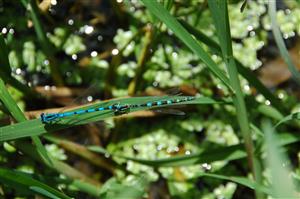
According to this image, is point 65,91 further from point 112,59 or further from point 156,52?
point 156,52

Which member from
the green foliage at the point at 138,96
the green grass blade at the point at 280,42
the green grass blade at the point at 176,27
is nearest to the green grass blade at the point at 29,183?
the green foliage at the point at 138,96

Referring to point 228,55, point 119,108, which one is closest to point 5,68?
point 119,108

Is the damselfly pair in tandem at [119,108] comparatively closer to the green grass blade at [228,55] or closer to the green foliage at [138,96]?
the green grass blade at [228,55]

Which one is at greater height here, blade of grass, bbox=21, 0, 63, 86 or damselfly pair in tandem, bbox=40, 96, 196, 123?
blade of grass, bbox=21, 0, 63, 86

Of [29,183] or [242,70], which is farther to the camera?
[242,70]

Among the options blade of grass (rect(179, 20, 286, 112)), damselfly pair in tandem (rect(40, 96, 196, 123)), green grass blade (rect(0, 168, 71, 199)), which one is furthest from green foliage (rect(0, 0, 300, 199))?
green grass blade (rect(0, 168, 71, 199))

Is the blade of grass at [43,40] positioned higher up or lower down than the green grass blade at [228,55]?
higher up

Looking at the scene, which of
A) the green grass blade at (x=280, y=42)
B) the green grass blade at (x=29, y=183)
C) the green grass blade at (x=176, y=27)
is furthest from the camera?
the green grass blade at (x=280, y=42)

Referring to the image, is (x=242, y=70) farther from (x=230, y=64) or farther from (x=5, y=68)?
(x=5, y=68)

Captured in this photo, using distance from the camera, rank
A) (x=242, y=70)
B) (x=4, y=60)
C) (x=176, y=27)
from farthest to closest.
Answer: (x=242, y=70) < (x=4, y=60) < (x=176, y=27)

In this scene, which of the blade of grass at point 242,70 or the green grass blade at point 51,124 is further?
the blade of grass at point 242,70

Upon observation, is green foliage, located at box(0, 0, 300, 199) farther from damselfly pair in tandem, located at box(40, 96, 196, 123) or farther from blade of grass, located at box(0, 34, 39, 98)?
damselfly pair in tandem, located at box(40, 96, 196, 123)

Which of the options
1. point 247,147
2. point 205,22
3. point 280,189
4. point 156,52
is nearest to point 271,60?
point 205,22
